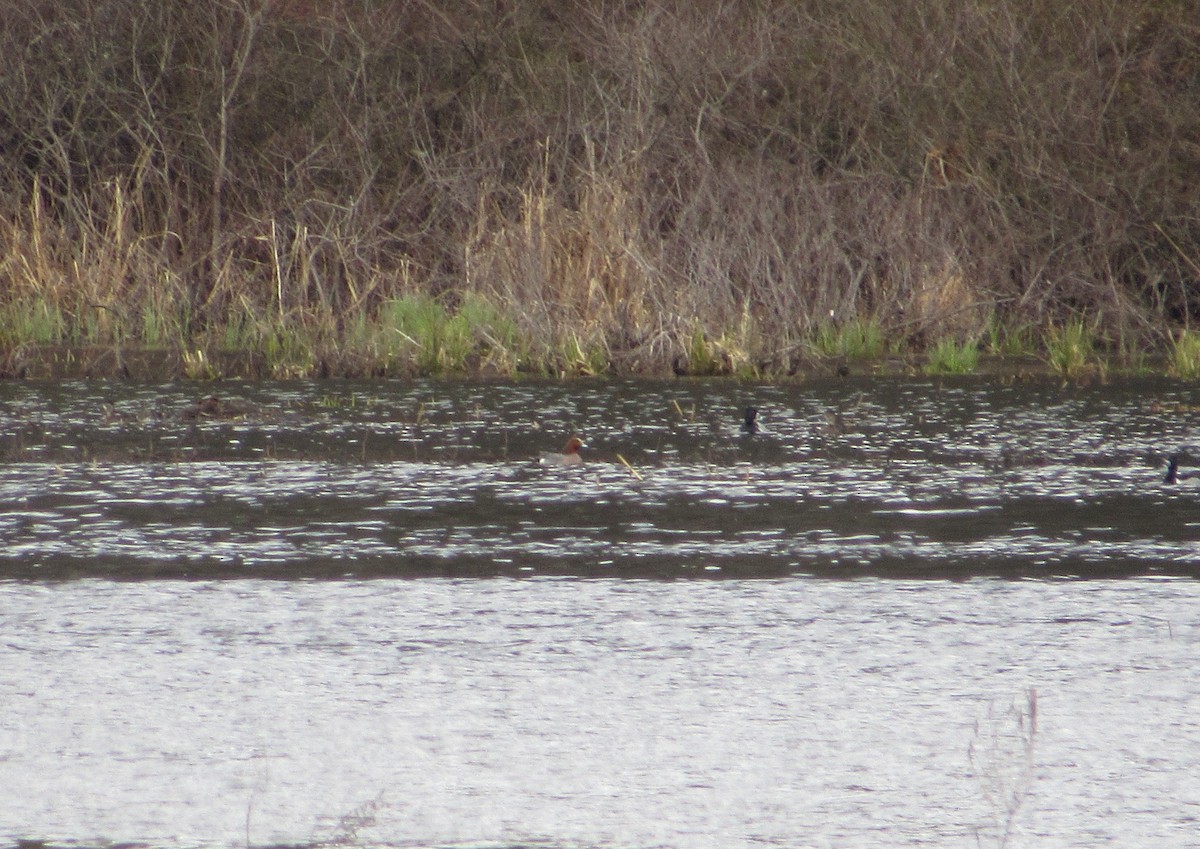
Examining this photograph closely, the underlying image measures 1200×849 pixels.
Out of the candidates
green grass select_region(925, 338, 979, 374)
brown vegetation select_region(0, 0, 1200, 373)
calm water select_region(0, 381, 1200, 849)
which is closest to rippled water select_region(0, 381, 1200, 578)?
calm water select_region(0, 381, 1200, 849)

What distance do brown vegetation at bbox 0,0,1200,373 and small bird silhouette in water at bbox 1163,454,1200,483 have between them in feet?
14.9

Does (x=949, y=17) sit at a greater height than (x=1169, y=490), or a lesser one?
greater

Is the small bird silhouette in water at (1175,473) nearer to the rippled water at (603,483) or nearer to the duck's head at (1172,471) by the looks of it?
the duck's head at (1172,471)

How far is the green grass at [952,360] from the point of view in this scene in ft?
42.3

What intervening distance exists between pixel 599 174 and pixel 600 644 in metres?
10.3

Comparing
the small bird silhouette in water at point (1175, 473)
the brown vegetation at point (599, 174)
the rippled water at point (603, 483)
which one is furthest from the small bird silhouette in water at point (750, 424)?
the brown vegetation at point (599, 174)

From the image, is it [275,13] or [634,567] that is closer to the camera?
[634,567]

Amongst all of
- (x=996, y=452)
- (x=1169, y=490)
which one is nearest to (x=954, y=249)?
(x=996, y=452)

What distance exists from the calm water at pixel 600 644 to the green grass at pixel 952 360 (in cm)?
372

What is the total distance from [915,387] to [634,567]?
633cm

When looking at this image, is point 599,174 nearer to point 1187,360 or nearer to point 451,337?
point 451,337

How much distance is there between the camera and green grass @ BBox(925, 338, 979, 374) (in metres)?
12.9

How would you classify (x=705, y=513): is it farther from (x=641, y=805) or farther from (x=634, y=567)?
(x=641, y=805)

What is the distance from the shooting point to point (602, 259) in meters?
13.5
